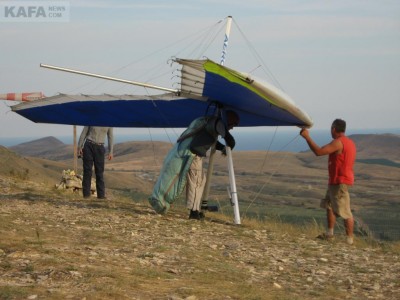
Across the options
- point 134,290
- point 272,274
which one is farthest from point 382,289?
point 134,290

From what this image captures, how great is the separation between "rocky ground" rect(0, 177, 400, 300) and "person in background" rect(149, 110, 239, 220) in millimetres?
451

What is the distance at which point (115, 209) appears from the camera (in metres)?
13.1

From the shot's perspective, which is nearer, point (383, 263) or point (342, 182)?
point (383, 263)

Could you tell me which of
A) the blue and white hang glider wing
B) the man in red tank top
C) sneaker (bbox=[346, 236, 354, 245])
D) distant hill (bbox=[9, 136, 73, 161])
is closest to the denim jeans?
the blue and white hang glider wing

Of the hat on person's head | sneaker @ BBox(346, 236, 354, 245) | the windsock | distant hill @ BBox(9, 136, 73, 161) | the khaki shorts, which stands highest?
the windsock

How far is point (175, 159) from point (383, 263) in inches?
163

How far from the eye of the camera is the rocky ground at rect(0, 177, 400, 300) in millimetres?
6871

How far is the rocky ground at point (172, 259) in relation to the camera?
22.5ft

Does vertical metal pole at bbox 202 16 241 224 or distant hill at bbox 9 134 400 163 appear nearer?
vertical metal pole at bbox 202 16 241 224

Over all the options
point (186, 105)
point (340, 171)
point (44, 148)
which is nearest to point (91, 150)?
point (186, 105)

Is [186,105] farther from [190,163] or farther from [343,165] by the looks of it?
[343,165]

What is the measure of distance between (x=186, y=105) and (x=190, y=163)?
4.82 feet

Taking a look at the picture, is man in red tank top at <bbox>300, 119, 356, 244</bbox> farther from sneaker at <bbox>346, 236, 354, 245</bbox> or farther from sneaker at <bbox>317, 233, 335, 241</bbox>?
sneaker at <bbox>317, 233, 335, 241</bbox>

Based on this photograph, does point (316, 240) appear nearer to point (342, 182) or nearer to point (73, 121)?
point (342, 182)
